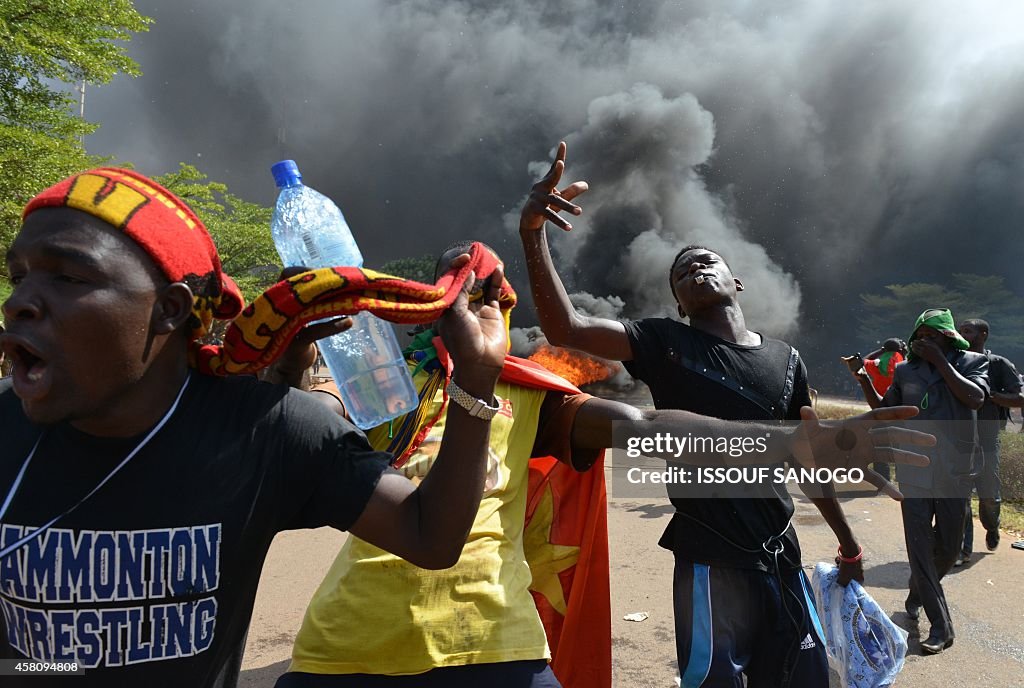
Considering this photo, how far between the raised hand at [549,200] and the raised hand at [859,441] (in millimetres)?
1187

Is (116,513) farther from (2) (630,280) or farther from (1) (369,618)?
(2) (630,280)

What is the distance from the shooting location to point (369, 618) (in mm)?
1755

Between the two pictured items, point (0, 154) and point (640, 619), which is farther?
point (0, 154)

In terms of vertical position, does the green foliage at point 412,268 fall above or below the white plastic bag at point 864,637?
above

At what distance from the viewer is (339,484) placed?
4.22 ft

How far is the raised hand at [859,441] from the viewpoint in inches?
64.8

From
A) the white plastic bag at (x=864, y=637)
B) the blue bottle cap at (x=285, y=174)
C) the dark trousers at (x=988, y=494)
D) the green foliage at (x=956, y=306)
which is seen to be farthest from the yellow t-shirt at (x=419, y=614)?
the green foliage at (x=956, y=306)

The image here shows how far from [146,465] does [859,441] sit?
5.12 feet

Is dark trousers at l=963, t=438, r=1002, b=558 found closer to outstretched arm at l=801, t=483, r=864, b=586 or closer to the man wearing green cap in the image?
the man wearing green cap

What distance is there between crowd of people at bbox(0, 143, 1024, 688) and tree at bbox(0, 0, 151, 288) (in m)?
10.5

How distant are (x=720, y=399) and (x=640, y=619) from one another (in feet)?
8.12

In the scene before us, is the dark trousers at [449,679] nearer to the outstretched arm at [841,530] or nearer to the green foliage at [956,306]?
the outstretched arm at [841,530]

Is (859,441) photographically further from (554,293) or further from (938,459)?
(938,459)

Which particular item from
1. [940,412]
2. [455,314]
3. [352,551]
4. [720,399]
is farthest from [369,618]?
[940,412]
